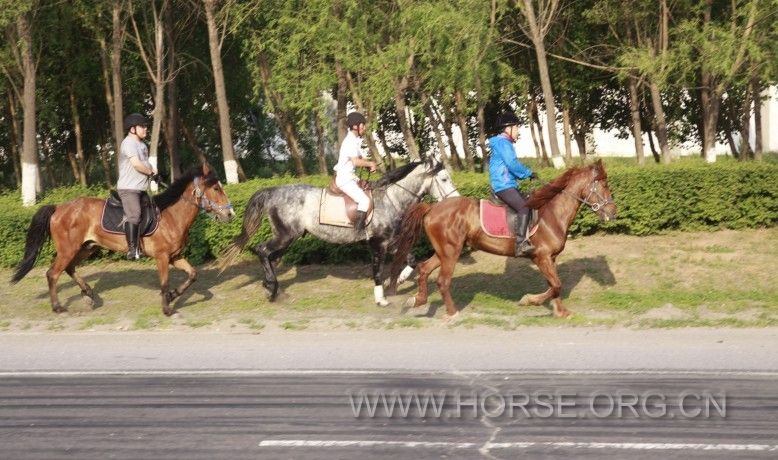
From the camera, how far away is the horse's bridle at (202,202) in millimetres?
18484

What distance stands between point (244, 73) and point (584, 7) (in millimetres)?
11951

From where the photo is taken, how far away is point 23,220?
893 inches

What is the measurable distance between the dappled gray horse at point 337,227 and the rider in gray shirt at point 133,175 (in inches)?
60.5

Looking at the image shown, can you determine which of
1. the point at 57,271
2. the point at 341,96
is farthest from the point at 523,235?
the point at 341,96

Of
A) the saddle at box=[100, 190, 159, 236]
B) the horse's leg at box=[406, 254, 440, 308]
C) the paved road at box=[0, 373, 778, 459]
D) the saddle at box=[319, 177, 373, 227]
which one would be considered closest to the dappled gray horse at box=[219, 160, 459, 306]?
the saddle at box=[319, 177, 373, 227]

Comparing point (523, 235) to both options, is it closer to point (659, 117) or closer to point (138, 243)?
point (138, 243)

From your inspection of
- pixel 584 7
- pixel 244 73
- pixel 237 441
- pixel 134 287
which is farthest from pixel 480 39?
pixel 237 441

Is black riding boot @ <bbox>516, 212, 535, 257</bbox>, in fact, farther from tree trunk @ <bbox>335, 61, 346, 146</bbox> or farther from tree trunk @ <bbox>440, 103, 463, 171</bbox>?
tree trunk @ <bbox>440, 103, 463, 171</bbox>

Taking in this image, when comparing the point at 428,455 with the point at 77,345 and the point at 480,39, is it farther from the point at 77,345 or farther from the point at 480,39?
the point at 480,39

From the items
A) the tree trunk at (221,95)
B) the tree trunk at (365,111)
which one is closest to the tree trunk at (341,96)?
the tree trunk at (365,111)

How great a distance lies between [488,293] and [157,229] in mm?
4915

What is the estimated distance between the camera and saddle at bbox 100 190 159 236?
59.7ft

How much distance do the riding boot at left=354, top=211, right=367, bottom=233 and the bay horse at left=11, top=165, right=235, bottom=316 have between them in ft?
6.07

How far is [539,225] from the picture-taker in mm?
16797
